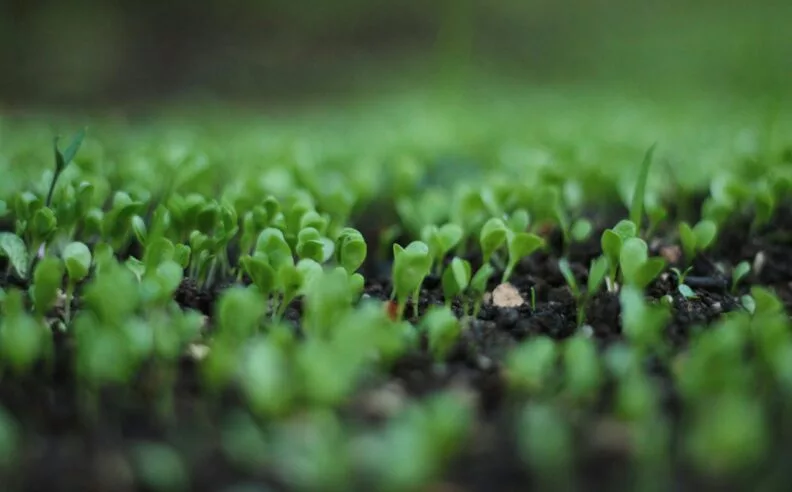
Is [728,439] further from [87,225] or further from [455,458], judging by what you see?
[87,225]

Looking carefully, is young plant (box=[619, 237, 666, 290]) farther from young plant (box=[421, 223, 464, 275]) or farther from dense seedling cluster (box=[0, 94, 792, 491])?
young plant (box=[421, 223, 464, 275])

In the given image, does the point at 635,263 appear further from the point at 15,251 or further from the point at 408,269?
the point at 15,251

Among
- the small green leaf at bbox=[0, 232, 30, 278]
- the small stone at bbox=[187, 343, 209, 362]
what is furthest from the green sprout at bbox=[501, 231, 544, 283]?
the small green leaf at bbox=[0, 232, 30, 278]

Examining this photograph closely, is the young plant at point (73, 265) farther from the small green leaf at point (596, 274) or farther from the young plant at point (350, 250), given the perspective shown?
the small green leaf at point (596, 274)

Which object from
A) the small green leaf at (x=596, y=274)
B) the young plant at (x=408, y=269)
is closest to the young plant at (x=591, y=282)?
the small green leaf at (x=596, y=274)

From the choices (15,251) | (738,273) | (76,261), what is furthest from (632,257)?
(15,251)

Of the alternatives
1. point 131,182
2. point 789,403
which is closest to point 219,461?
point 789,403
